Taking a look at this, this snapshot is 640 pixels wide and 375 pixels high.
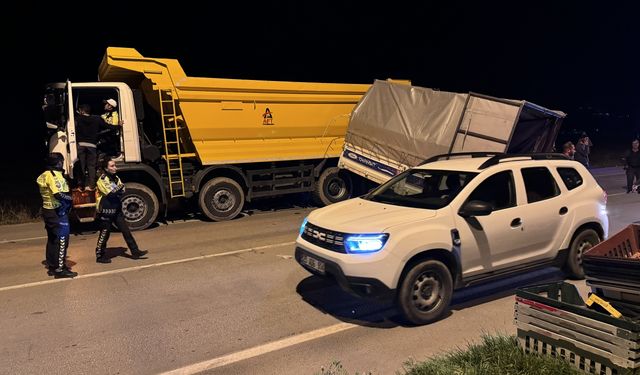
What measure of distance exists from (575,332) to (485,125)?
6426 millimetres

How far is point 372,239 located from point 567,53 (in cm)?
5232

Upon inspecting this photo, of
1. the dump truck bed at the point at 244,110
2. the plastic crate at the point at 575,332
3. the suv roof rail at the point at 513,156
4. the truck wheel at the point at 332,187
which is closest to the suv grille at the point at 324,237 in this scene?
the plastic crate at the point at 575,332

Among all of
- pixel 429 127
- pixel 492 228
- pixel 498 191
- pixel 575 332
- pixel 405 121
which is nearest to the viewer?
pixel 575 332

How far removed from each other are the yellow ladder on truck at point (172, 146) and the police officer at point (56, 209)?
3721 millimetres

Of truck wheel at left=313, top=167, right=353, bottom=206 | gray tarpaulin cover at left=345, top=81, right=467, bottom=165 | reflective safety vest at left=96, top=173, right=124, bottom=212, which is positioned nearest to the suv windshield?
reflective safety vest at left=96, top=173, right=124, bottom=212

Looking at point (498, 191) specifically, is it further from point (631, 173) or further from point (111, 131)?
point (631, 173)

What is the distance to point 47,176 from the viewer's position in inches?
254

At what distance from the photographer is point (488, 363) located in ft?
12.5

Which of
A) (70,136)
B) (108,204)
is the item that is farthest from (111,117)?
(108,204)

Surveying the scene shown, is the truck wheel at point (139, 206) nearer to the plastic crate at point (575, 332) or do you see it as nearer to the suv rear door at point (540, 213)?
the suv rear door at point (540, 213)

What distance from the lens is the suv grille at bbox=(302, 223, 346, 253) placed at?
4.99 m

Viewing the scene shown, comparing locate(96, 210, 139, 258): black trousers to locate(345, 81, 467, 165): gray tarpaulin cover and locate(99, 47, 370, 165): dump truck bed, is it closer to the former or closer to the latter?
locate(99, 47, 370, 165): dump truck bed

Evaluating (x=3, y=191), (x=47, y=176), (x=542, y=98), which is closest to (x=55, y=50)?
(x=3, y=191)

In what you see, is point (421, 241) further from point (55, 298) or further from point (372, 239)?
point (55, 298)
